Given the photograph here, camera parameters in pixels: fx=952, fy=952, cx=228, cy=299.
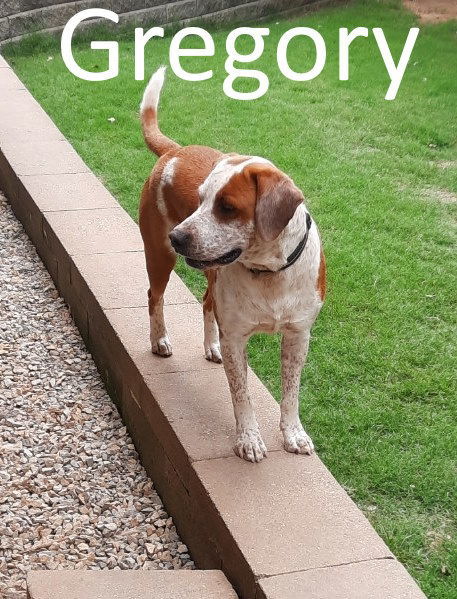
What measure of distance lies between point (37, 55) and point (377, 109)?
361cm

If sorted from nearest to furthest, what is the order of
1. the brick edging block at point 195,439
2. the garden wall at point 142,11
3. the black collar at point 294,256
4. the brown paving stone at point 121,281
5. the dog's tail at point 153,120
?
1. the brick edging block at point 195,439
2. the black collar at point 294,256
3. the dog's tail at point 153,120
4. the brown paving stone at point 121,281
5. the garden wall at point 142,11

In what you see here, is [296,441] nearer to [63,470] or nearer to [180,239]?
[180,239]

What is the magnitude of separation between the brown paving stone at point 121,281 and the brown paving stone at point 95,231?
0.09 m

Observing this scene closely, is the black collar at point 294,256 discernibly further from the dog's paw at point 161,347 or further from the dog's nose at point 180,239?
the dog's paw at point 161,347

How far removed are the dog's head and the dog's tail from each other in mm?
1119

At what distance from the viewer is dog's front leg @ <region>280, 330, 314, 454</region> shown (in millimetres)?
3389

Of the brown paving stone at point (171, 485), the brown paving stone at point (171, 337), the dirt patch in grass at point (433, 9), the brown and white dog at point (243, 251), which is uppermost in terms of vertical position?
the brown and white dog at point (243, 251)

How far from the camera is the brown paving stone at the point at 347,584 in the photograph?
9.03 feet

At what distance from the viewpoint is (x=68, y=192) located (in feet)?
18.6

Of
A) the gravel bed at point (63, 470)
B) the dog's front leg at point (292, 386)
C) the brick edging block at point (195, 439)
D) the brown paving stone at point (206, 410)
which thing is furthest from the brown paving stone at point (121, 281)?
the dog's front leg at point (292, 386)

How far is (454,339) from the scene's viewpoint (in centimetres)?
470

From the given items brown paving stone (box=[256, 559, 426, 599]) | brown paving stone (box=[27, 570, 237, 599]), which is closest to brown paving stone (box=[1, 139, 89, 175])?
brown paving stone (box=[27, 570, 237, 599])

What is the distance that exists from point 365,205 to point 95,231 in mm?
1976

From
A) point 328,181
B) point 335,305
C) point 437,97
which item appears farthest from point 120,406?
point 437,97
